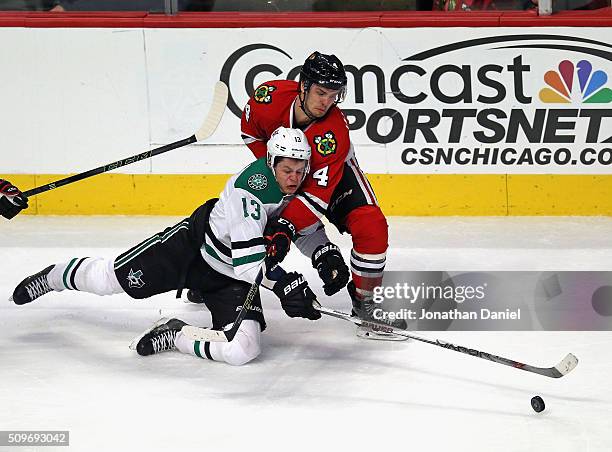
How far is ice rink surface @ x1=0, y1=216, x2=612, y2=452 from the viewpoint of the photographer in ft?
10.1

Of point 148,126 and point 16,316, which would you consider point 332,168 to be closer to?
point 16,316

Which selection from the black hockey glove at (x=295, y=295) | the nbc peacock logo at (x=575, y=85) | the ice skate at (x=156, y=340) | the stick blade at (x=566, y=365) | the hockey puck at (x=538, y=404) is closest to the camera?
the hockey puck at (x=538, y=404)

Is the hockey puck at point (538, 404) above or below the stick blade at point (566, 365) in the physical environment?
below

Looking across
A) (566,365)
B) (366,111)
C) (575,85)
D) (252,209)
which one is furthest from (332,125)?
(575,85)

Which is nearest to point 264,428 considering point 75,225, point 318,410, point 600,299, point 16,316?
point 318,410

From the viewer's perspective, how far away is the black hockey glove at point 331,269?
3.79 meters

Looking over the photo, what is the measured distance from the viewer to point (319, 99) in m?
3.82

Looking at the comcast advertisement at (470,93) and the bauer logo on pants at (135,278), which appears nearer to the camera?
the bauer logo on pants at (135,278)

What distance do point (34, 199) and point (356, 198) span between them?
219 cm

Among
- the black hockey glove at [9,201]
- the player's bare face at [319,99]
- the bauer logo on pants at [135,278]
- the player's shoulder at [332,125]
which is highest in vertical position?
the player's bare face at [319,99]

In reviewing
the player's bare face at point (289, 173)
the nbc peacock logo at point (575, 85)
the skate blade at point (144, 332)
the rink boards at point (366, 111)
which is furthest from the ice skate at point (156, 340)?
the nbc peacock logo at point (575, 85)

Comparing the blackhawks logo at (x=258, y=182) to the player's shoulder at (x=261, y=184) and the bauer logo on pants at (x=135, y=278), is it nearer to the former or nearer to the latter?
the player's shoulder at (x=261, y=184)

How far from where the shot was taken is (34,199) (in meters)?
5.60

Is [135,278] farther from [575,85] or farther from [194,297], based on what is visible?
[575,85]
